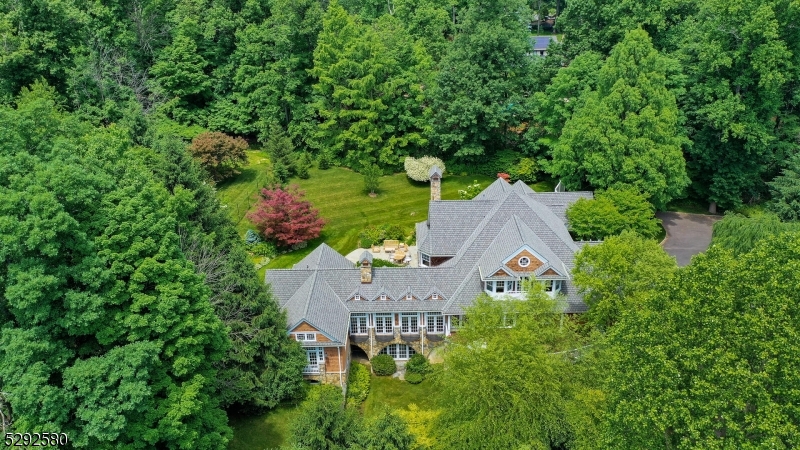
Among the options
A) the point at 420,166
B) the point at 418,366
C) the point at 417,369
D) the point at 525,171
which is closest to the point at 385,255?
the point at 418,366

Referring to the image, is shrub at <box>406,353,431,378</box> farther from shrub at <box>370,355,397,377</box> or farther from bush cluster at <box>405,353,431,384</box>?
shrub at <box>370,355,397,377</box>

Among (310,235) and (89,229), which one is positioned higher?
(89,229)

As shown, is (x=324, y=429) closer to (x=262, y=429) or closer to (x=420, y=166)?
(x=262, y=429)

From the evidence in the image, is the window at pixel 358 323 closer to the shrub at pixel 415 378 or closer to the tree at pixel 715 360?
the shrub at pixel 415 378

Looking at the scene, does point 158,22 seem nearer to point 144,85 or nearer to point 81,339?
point 144,85

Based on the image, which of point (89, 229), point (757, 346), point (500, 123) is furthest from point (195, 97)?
point (757, 346)

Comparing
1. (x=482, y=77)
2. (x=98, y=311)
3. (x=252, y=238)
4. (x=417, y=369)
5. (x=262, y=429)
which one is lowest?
(x=262, y=429)
